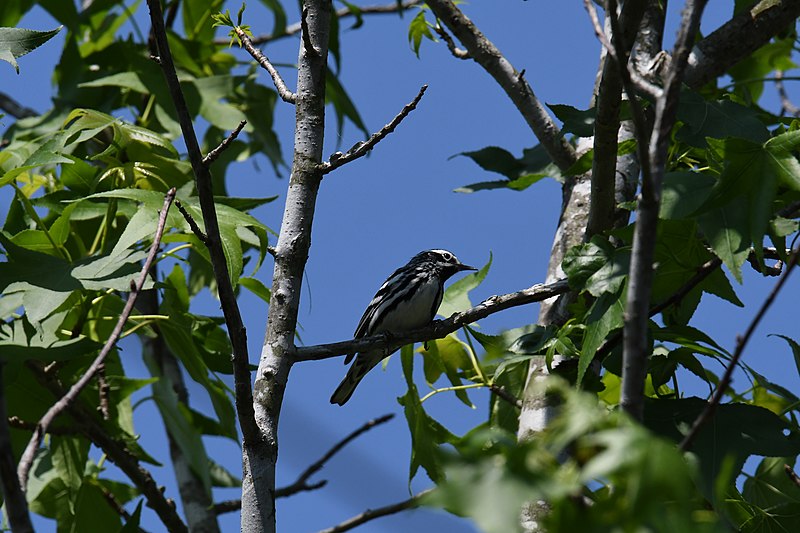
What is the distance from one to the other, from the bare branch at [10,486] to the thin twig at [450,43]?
11.7ft

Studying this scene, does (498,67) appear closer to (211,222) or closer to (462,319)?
(462,319)

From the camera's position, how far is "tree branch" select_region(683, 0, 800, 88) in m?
4.45

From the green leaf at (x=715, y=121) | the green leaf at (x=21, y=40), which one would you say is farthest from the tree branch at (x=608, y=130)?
the green leaf at (x=21, y=40)

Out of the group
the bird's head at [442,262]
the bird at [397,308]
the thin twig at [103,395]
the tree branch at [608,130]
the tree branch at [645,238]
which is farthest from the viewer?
the bird's head at [442,262]

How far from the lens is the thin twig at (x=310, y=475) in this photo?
4.48m

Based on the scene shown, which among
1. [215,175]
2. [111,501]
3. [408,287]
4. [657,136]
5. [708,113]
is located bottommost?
[657,136]

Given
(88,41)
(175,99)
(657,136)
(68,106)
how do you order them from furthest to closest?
(88,41) → (68,106) → (175,99) → (657,136)

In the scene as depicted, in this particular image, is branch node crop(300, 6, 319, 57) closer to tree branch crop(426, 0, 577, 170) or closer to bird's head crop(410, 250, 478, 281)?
tree branch crop(426, 0, 577, 170)

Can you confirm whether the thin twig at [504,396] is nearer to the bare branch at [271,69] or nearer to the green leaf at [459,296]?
the green leaf at [459,296]

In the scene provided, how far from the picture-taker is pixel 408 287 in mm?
5855

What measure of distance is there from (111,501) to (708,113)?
2.88m

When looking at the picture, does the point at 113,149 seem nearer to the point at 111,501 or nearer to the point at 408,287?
the point at 111,501

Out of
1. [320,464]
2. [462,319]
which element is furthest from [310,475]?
[462,319]

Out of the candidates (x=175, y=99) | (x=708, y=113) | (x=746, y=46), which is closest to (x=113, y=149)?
(x=175, y=99)
